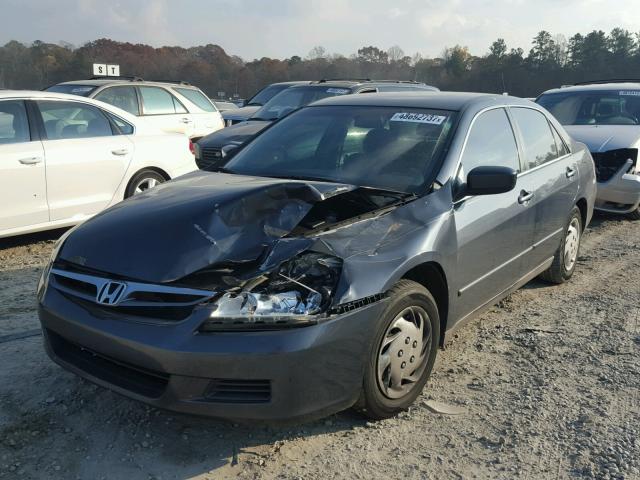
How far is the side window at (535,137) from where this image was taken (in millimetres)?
4562

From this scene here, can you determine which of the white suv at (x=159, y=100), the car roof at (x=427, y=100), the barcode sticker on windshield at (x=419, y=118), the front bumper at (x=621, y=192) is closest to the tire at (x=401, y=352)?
the barcode sticker on windshield at (x=419, y=118)

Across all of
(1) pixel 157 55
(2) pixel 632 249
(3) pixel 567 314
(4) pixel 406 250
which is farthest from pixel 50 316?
(1) pixel 157 55

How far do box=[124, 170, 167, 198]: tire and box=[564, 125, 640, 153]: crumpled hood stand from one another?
556 centimetres

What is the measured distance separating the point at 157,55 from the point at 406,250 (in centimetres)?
4788

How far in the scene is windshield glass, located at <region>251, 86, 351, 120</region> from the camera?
10406mm

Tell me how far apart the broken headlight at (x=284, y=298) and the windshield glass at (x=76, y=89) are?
27.8 feet

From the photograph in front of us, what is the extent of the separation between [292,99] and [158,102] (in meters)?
2.49

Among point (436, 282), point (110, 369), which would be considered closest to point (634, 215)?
point (436, 282)

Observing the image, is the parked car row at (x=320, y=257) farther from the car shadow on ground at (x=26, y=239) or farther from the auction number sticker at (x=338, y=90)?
the auction number sticker at (x=338, y=90)

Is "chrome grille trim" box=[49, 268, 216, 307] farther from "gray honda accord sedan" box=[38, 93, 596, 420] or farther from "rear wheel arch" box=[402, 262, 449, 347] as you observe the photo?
"rear wheel arch" box=[402, 262, 449, 347]

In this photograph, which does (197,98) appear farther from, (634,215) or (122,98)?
(634,215)

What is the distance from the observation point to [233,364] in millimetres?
2508

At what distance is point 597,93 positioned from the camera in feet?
30.2

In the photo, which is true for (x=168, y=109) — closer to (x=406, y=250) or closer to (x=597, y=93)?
(x=597, y=93)
